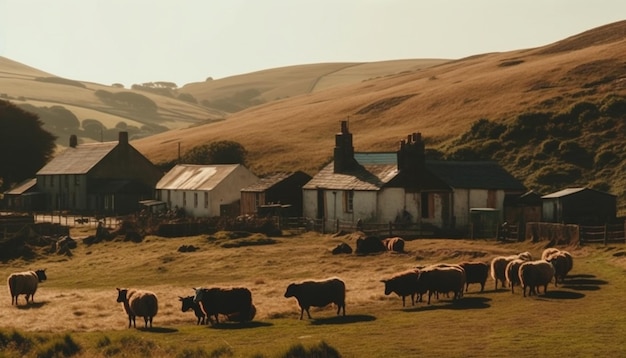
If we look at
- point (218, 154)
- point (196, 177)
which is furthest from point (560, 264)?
point (218, 154)

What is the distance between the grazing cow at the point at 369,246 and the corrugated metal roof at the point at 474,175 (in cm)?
1520

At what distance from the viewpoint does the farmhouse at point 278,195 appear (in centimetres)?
7606

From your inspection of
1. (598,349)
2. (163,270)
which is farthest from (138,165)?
(598,349)

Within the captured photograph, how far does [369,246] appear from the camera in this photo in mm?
52594

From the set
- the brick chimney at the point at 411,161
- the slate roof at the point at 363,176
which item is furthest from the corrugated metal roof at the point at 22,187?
the brick chimney at the point at 411,161

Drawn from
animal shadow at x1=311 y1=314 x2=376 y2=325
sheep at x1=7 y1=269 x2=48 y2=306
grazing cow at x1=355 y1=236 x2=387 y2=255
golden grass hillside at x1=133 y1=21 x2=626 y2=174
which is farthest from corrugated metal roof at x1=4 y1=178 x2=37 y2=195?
animal shadow at x1=311 y1=314 x2=376 y2=325

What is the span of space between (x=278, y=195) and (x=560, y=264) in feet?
135

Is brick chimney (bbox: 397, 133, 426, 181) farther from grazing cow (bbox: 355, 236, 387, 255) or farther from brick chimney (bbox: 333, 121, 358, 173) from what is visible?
grazing cow (bbox: 355, 236, 387, 255)

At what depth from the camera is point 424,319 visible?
3103cm

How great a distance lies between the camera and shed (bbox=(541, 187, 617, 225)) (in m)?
60.6

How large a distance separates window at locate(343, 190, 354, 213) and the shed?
44.3ft

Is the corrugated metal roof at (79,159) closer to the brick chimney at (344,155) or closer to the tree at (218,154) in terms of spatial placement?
the tree at (218,154)

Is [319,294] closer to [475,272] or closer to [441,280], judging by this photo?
[441,280]

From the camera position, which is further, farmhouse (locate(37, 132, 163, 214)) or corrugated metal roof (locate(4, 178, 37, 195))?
corrugated metal roof (locate(4, 178, 37, 195))
